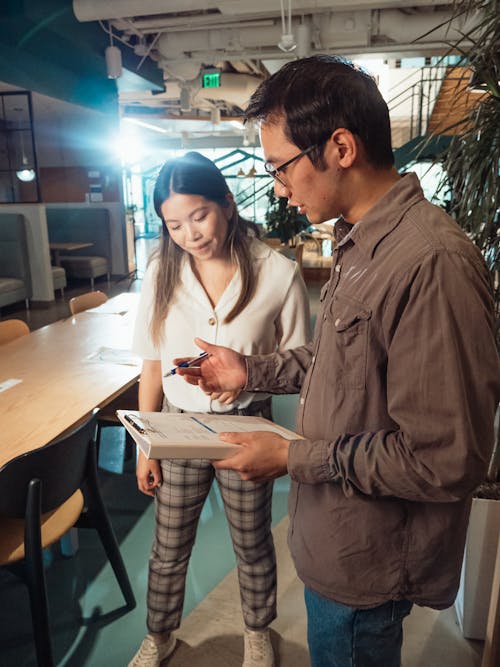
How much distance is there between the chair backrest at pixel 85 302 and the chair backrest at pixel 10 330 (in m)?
0.46

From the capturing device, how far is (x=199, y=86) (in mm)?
8984

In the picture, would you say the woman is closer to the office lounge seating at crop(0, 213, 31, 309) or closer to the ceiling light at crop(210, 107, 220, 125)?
the office lounge seating at crop(0, 213, 31, 309)

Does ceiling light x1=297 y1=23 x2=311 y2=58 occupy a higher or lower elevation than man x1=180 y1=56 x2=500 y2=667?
higher

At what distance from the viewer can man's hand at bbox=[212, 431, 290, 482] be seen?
3.02 ft

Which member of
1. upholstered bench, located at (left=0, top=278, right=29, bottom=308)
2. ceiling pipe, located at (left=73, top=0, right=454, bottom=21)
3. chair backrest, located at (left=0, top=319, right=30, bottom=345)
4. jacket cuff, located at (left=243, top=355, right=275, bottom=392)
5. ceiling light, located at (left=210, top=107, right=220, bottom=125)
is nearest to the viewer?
jacket cuff, located at (left=243, top=355, right=275, bottom=392)

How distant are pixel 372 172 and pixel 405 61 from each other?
29.9 feet

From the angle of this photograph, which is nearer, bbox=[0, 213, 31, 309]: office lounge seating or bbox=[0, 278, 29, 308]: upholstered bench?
bbox=[0, 278, 29, 308]: upholstered bench

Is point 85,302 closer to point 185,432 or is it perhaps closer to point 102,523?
point 102,523

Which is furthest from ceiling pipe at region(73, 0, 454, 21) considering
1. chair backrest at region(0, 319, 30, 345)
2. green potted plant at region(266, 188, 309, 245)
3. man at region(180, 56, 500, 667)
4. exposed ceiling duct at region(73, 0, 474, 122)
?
man at region(180, 56, 500, 667)

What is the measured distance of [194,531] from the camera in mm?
1623

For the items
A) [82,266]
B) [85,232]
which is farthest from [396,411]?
[85,232]

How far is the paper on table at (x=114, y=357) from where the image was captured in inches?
99.3

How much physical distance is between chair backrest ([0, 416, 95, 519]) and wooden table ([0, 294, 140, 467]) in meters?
0.11

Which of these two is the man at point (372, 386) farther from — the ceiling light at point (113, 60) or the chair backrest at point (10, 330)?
the ceiling light at point (113, 60)
